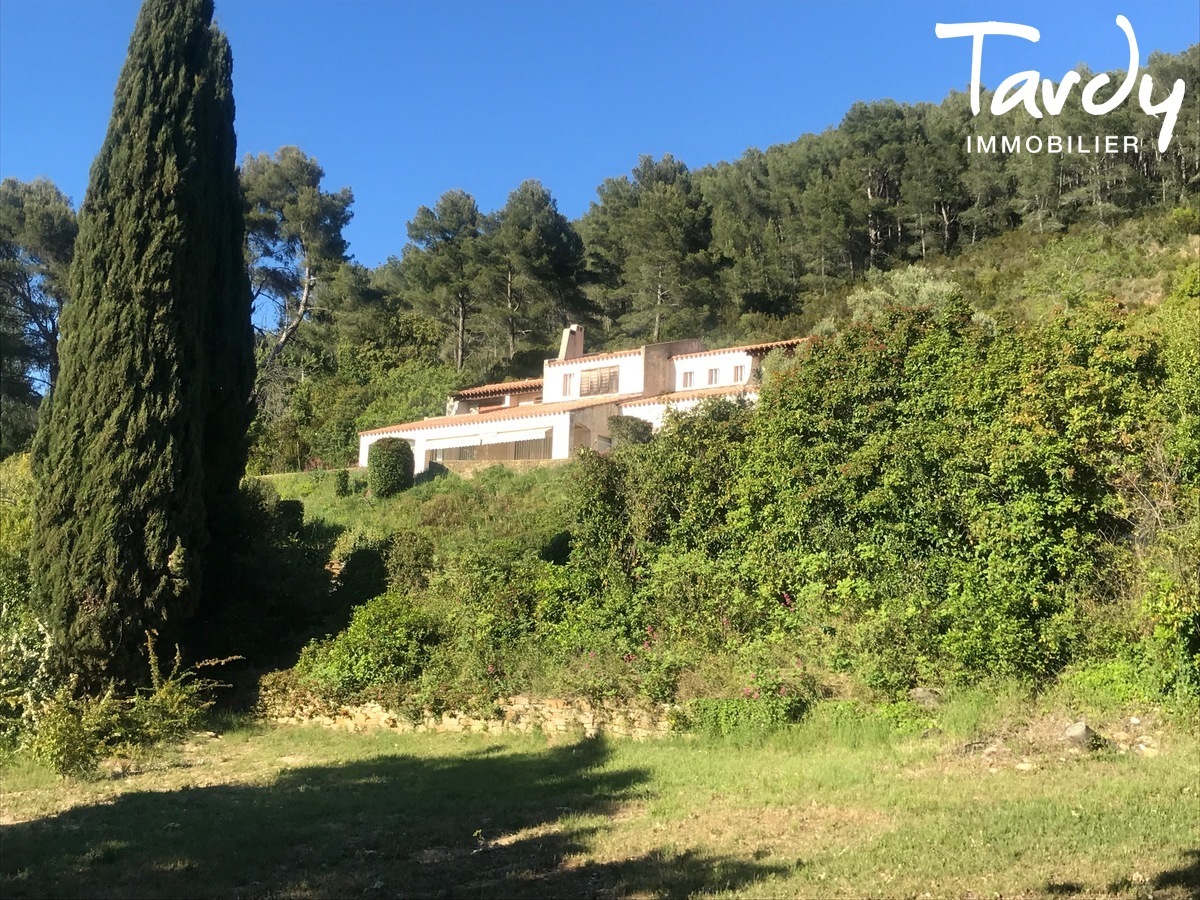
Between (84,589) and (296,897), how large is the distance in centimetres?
1047

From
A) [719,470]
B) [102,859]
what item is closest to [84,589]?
[102,859]

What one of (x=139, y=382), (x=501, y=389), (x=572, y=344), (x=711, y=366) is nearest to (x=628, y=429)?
(x=711, y=366)

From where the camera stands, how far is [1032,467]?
11602 mm

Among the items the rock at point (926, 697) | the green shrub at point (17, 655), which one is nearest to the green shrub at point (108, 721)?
the green shrub at point (17, 655)

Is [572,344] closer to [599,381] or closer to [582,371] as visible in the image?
[582,371]

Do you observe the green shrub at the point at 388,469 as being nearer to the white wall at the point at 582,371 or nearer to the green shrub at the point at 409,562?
the white wall at the point at 582,371

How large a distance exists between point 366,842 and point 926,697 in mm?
6618

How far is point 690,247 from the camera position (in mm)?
54312

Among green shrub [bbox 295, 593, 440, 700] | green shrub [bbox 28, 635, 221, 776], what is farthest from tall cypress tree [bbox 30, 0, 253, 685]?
green shrub [bbox 295, 593, 440, 700]

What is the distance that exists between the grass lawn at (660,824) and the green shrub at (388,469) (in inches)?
771

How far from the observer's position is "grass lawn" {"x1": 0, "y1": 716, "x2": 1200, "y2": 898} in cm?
633

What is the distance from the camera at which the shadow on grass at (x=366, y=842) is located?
662cm

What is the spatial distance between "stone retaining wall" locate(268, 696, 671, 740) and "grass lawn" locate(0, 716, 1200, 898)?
92 cm

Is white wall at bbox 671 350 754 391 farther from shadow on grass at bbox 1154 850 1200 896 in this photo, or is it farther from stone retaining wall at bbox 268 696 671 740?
shadow on grass at bbox 1154 850 1200 896
